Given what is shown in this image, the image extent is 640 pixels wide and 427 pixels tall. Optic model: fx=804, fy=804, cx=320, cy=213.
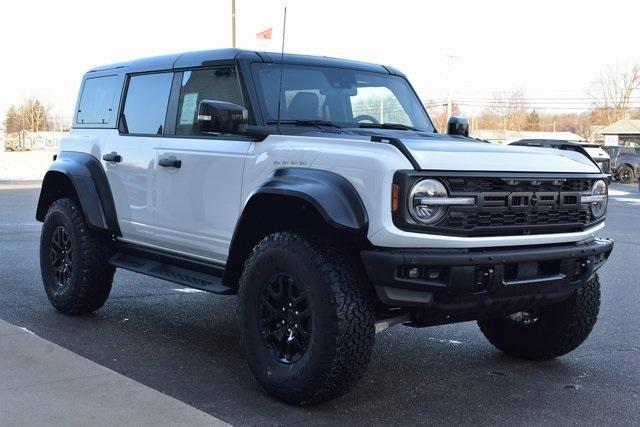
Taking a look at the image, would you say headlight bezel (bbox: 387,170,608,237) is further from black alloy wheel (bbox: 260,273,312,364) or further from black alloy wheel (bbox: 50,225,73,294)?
black alloy wheel (bbox: 50,225,73,294)

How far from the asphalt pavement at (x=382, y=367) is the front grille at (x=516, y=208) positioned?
40.2 inches

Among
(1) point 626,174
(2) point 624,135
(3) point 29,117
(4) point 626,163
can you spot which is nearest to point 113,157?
(4) point 626,163

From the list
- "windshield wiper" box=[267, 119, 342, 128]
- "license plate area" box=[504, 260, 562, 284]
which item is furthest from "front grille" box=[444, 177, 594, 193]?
"windshield wiper" box=[267, 119, 342, 128]

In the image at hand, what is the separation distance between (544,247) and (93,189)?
3589 millimetres

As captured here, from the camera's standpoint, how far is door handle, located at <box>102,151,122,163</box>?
242 inches

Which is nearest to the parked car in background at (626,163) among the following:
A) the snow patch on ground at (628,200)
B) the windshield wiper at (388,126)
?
the snow patch on ground at (628,200)

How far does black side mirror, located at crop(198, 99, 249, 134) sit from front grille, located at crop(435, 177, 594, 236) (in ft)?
4.82

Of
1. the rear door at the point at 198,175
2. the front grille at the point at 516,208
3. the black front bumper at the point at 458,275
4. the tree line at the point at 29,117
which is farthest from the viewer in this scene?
the tree line at the point at 29,117

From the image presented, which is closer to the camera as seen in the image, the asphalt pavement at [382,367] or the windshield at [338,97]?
the asphalt pavement at [382,367]

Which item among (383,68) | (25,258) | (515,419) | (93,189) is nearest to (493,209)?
(515,419)

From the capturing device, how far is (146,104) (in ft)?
20.3

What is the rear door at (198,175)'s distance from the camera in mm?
5098

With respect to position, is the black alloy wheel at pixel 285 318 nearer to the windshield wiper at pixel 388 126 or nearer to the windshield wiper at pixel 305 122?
the windshield wiper at pixel 305 122

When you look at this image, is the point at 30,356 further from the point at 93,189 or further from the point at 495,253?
the point at 495,253
